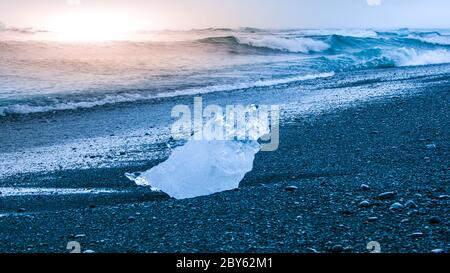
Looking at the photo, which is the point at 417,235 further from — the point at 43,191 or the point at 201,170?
the point at 43,191

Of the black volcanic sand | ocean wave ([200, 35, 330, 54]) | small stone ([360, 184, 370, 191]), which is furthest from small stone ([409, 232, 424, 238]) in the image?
ocean wave ([200, 35, 330, 54])

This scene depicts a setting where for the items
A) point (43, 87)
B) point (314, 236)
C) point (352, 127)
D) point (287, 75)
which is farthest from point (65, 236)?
point (287, 75)

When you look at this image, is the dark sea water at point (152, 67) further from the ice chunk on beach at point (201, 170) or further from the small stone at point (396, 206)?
the small stone at point (396, 206)

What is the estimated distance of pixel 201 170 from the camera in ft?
15.4

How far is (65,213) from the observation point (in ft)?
13.4

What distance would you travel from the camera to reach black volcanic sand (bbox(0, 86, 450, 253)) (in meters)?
2.97

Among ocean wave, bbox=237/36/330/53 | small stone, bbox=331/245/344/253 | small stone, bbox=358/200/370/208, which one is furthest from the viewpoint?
ocean wave, bbox=237/36/330/53

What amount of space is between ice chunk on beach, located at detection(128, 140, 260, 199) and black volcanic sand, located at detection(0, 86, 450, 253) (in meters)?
0.16

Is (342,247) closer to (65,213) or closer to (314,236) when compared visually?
(314,236)

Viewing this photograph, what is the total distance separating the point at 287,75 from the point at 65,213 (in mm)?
12944

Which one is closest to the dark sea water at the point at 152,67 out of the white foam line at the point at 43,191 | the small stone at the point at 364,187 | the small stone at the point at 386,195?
the white foam line at the point at 43,191

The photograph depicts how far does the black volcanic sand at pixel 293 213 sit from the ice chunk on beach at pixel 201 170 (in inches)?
6.2

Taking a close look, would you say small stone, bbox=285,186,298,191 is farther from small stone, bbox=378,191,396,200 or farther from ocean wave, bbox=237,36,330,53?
ocean wave, bbox=237,36,330,53

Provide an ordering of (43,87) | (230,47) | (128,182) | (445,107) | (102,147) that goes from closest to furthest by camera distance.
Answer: (128,182) → (102,147) → (445,107) → (43,87) → (230,47)
